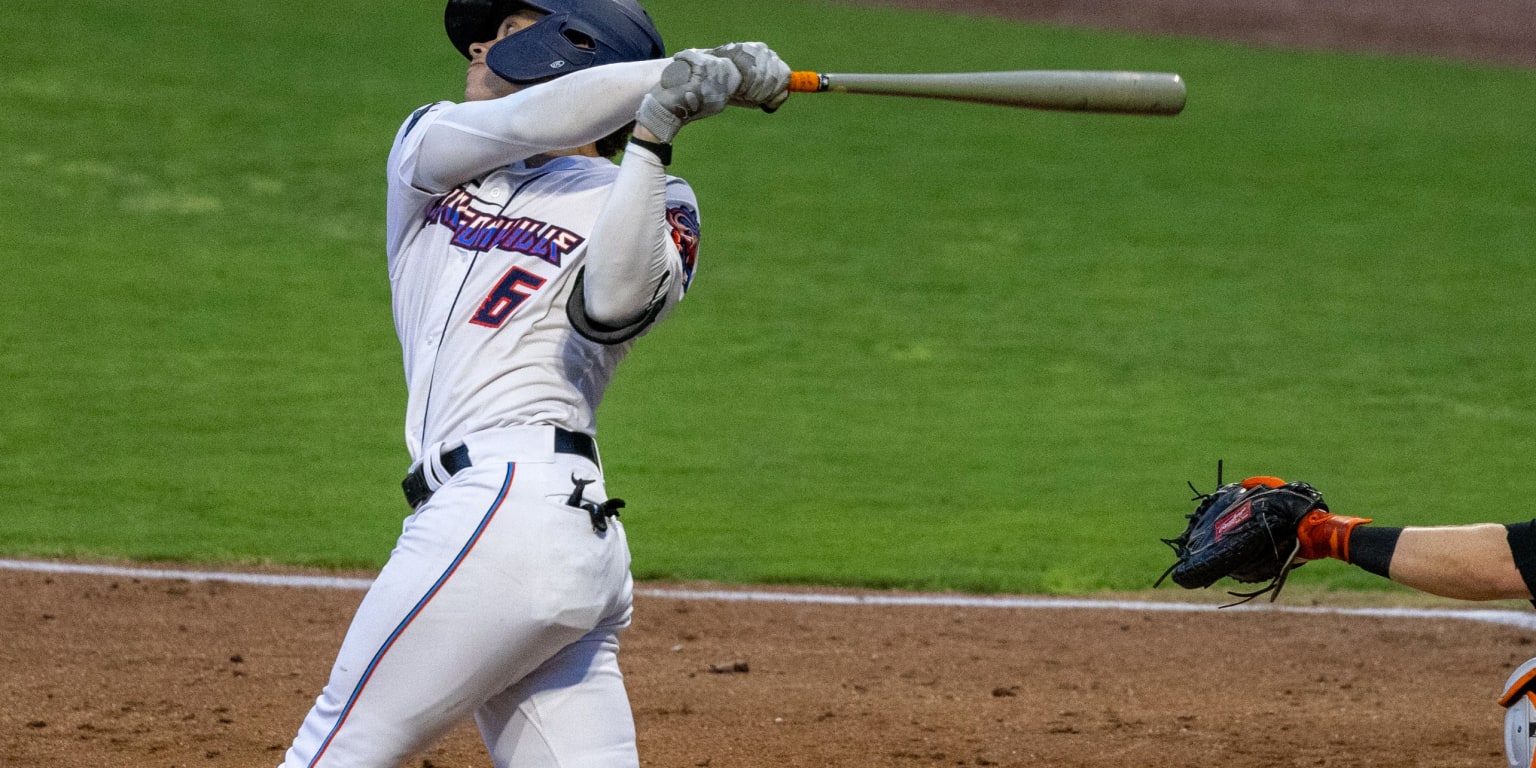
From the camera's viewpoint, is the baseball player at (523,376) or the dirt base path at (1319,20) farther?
the dirt base path at (1319,20)

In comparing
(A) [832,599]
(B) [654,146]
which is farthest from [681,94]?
(A) [832,599]

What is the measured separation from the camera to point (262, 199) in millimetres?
12188

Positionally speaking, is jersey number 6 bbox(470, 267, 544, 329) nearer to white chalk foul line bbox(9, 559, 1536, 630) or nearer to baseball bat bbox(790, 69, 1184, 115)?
baseball bat bbox(790, 69, 1184, 115)

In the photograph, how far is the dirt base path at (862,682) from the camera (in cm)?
457

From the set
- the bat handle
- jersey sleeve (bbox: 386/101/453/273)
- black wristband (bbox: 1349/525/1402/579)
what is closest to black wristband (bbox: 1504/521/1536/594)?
black wristband (bbox: 1349/525/1402/579)

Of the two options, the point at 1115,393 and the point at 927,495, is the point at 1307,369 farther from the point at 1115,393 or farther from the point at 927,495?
the point at 927,495

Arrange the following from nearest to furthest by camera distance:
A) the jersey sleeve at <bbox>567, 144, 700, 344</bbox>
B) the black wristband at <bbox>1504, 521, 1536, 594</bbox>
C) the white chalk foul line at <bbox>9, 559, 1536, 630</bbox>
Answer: the jersey sleeve at <bbox>567, 144, 700, 344</bbox>, the black wristband at <bbox>1504, 521, 1536, 594</bbox>, the white chalk foul line at <bbox>9, 559, 1536, 630</bbox>

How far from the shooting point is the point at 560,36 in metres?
3.10

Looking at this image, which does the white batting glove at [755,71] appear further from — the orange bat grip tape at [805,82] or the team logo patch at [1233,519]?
the team logo patch at [1233,519]

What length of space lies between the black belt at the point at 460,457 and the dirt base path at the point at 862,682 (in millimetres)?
1711

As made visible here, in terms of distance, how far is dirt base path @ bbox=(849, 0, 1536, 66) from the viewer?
679 inches

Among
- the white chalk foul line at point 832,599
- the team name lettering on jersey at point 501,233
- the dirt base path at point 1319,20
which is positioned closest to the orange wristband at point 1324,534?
the team name lettering on jersey at point 501,233

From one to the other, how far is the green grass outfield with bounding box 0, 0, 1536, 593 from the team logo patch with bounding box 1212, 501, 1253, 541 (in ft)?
11.4

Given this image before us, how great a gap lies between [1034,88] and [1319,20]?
1574 centimetres
